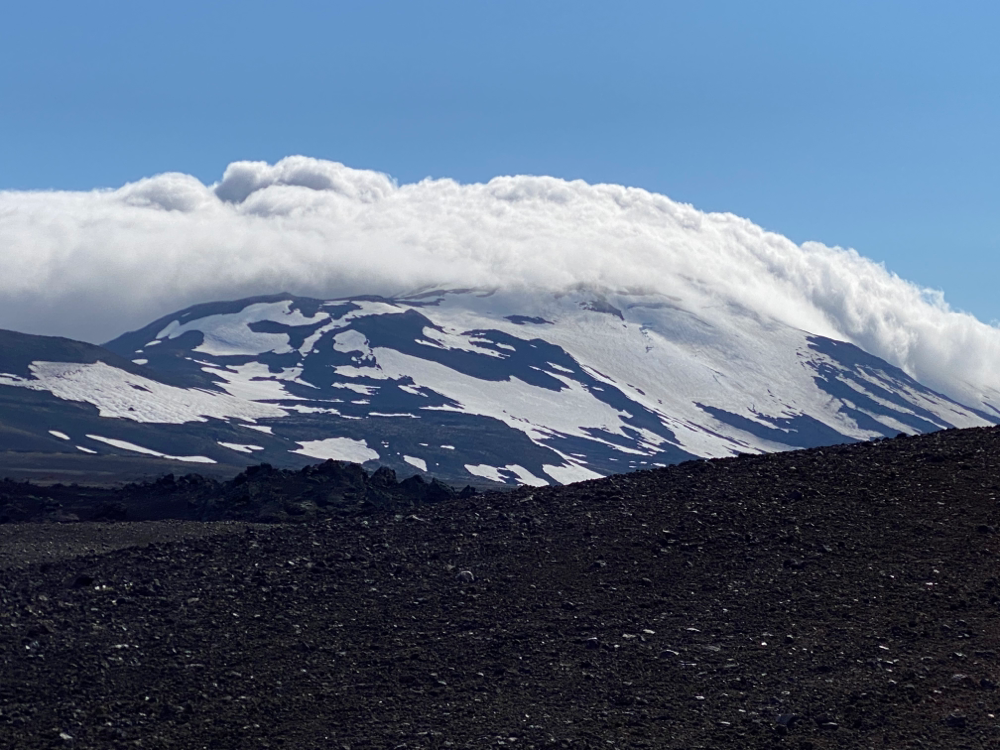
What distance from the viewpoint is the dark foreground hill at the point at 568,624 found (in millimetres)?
15320

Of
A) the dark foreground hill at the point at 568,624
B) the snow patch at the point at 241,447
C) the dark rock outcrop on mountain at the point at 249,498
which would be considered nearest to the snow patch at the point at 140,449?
the snow patch at the point at 241,447

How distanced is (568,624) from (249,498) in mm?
22447

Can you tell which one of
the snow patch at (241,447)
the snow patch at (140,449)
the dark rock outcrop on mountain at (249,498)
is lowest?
the snow patch at (140,449)

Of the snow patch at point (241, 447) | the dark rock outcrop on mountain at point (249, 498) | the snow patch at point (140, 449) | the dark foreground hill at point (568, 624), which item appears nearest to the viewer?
the dark foreground hill at point (568, 624)

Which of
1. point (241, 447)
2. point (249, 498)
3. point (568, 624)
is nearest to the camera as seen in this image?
point (568, 624)

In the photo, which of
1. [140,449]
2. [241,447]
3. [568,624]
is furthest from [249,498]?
[241,447]

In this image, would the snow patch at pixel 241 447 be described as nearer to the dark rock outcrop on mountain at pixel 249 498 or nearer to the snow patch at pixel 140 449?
the snow patch at pixel 140 449

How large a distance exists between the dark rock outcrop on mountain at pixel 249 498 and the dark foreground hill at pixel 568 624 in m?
12.5

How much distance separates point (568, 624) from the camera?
18516 millimetres

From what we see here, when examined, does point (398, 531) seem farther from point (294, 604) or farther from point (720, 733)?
point (720, 733)

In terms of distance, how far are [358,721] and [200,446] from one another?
175195mm

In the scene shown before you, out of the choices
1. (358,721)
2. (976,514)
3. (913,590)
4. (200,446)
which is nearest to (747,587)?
(913,590)

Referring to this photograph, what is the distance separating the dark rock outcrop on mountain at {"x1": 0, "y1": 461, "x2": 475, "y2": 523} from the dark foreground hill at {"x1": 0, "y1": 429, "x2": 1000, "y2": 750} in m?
12.5

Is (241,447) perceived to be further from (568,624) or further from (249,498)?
(568,624)
